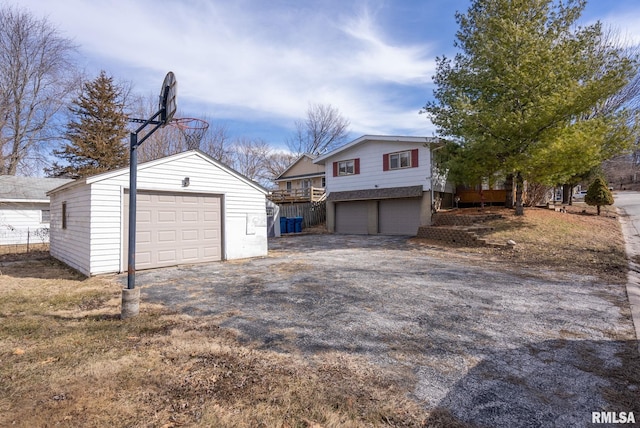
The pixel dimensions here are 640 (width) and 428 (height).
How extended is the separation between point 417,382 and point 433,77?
15090 millimetres

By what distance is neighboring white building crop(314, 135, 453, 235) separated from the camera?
645 inches

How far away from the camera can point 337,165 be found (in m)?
A: 20.2

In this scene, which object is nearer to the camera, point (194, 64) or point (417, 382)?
point (417, 382)

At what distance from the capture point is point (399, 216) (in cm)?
1784

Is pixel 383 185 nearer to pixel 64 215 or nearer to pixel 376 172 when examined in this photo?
pixel 376 172

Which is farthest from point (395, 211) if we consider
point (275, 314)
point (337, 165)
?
point (275, 314)

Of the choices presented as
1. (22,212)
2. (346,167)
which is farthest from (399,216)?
(22,212)

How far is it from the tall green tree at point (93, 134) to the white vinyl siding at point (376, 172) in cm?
1506

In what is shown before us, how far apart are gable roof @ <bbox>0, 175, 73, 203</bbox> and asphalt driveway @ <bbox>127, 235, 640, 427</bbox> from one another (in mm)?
14052

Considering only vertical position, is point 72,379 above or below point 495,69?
below

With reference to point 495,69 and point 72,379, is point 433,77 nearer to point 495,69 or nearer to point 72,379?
point 495,69
